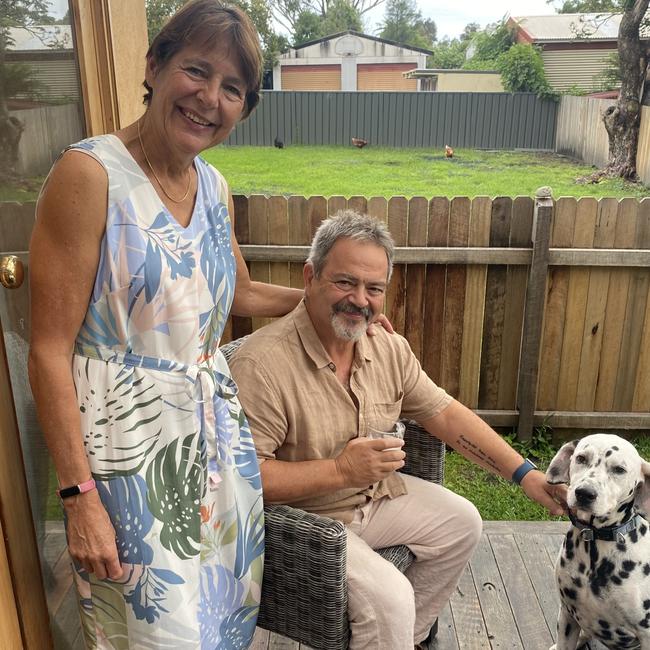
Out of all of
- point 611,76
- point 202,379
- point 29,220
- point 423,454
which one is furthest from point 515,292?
point 611,76

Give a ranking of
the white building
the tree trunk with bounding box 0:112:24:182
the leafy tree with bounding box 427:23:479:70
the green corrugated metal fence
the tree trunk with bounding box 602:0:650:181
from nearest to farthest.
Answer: the tree trunk with bounding box 0:112:24:182
the tree trunk with bounding box 602:0:650:181
the green corrugated metal fence
the white building
the leafy tree with bounding box 427:23:479:70

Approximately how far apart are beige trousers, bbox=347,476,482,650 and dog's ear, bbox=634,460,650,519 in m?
0.54

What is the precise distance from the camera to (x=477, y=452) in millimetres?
2248

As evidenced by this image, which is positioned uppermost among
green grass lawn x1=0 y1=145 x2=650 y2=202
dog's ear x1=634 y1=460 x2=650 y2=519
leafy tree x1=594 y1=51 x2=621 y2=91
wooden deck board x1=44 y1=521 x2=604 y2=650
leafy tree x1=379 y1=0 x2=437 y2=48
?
leafy tree x1=379 y1=0 x2=437 y2=48

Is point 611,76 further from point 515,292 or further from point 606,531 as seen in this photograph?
point 606,531

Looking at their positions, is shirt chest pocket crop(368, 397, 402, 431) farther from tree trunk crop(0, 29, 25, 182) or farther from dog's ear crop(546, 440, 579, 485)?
tree trunk crop(0, 29, 25, 182)

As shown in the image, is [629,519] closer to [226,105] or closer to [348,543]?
[348,543]

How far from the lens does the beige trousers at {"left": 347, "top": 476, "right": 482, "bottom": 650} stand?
74.1 inches

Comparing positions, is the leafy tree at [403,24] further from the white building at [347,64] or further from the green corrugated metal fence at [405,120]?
the green corrugated metal fence at [405,120]

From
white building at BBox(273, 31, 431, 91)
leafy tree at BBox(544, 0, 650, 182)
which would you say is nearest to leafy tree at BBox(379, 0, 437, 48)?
white building at BBox(273, 31, 431, 91)

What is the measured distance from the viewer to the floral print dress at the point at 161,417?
4.54 ft

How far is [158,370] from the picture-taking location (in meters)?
1.47

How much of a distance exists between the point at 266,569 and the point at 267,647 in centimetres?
69

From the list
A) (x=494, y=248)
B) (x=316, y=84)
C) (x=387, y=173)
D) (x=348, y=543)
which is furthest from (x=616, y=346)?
(x=316, y=84)
